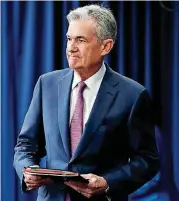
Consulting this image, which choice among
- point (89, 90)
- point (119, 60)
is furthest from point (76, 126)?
point (119, 60)

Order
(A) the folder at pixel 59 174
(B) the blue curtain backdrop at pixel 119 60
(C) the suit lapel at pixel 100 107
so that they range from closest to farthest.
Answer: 1. (A) the folder at pixel 59 174
2. (C) the suit lapel at pixel 100 107
3. (B) the blue curtain backdrop at pixel 119 60

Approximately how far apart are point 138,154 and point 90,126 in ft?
0.61

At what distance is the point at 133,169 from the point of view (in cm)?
163

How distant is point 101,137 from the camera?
1587mm

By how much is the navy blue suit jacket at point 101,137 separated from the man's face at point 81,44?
0.10 meters

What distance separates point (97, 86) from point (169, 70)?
1.56 metres

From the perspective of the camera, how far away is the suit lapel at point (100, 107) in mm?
1569

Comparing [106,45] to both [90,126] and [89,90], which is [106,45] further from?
[90,126]

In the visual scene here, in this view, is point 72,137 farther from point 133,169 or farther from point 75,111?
point 133,169

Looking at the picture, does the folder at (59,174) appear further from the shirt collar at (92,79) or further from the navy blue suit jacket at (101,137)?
the shirt collar at (92,79)

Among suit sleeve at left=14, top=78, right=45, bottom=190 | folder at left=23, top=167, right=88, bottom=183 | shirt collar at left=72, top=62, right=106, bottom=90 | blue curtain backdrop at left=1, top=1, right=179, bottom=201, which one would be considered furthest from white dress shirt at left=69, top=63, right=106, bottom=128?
blue curtain backdrop at left=1, top=1, right=179, bottom=201

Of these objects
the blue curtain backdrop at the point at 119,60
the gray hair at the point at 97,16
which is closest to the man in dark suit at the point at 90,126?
the gray hair at the point at 97,16

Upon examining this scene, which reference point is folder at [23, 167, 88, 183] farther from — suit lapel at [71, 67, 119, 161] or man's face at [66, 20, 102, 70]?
man's face at [66, 20, 102, 70]

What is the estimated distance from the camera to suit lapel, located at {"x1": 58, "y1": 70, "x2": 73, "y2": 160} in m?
1.58
